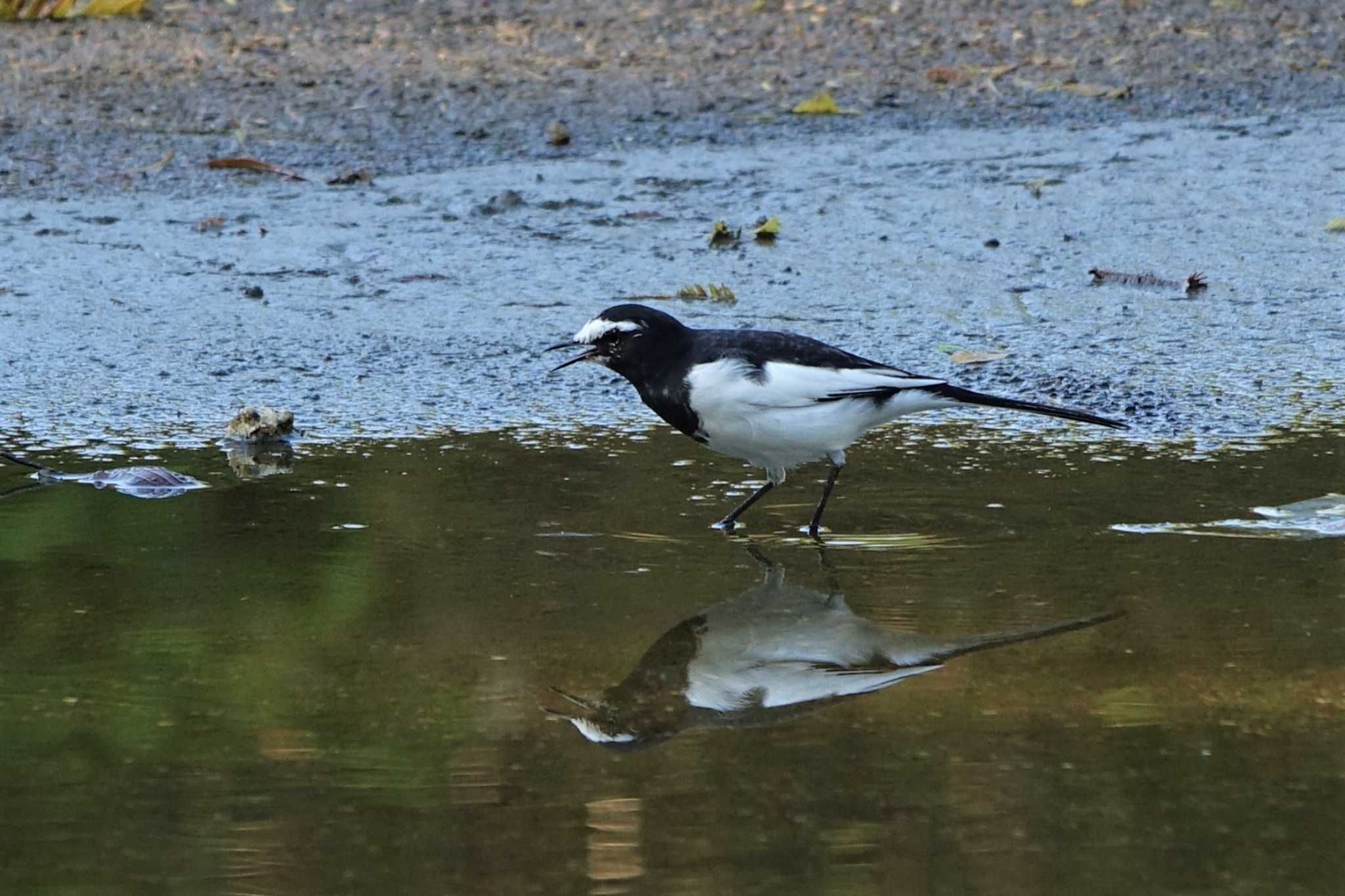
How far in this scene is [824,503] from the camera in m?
4.84

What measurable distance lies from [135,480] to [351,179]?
10.5 ft

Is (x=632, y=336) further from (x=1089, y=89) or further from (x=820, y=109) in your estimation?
(x=1089, y=89)

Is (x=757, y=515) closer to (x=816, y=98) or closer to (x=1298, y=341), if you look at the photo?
(x=1298, y=341)

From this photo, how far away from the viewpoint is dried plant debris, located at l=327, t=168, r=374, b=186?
8.02 metres

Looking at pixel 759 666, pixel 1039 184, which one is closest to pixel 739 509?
pixel 759 666

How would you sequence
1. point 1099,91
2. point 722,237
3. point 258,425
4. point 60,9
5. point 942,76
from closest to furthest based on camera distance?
point 258,425 < point 722,237 < point 1099,91 < point 942,76 < point 60,9

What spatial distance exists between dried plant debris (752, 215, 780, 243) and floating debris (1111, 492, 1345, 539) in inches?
122

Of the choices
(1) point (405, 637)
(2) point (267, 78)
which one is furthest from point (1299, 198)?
(1) point (405, 637)

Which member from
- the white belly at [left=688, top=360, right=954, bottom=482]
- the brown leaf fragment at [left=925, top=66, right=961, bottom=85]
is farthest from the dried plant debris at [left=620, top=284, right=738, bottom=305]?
the brown leaf fragment at [left=925, top=66, right=961, bottom=85]

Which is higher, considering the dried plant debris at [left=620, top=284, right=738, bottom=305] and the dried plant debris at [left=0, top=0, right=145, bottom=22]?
the dried plant debris at [left=0, top=0, right=145, bottom=22]

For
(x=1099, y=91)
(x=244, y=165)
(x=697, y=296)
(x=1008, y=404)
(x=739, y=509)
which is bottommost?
(x=739, y=509)

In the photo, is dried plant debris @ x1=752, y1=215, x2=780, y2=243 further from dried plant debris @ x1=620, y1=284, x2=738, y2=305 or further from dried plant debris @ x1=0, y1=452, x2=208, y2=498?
A: dried plant debris @ x1=0, y1=452, x2=208, y2=498

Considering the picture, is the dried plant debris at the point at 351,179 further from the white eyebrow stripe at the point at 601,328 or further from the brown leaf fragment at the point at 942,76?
the white eyebrow stripe at the point at 601,328

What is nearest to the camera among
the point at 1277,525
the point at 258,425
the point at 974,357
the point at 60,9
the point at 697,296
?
the point at 1277,525
